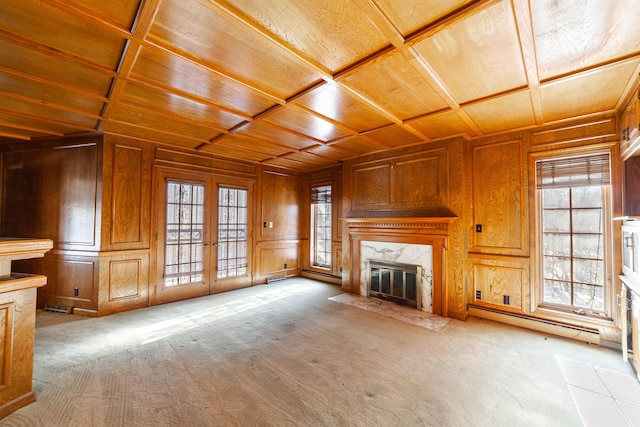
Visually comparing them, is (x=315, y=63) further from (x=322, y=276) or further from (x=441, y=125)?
(x=322, y=276)

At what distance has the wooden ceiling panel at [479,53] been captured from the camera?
5.61 feet

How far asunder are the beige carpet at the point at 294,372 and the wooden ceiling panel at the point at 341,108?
2.67 metres

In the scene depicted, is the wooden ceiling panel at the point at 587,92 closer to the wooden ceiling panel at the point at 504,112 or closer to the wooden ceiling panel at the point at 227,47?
the wooden ceiling panel at the point at 504,112

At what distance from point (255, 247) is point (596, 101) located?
18.3 ft

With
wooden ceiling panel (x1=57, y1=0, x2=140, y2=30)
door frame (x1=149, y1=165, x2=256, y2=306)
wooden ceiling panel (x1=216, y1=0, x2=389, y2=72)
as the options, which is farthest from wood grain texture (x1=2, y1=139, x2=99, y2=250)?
wooden ceiling panel (x1=216, y1=0, x2=389, y2=72)

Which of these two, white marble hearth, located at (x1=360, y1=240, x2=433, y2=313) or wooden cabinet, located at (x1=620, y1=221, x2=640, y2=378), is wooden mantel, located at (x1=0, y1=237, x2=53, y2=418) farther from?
wooden cabinet, located at (x1=620, y1=221, x2=640, y2=378)

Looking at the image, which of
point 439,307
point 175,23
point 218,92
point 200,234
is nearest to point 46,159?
point 200,234

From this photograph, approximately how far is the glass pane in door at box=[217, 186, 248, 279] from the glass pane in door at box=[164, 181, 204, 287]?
0.37m

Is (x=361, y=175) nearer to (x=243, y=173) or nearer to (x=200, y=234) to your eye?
(x=243, y=173)

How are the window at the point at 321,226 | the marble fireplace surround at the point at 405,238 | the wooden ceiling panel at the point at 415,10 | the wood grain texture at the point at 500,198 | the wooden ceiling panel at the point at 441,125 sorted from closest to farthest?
the wooden ceiling panel at the point at 415,10
the wooden ceiling panel at the point at 441,125
the wood grain texture at the point at 500,198
the marble fireplace surround at the point at 405,238
the window at the point at 321,226

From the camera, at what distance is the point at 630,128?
2514mm

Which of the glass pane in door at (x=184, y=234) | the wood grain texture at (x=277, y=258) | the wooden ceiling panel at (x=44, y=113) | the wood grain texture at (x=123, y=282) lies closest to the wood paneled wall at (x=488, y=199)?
the wood grain texture at (x=277, y=258)

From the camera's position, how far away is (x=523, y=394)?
2.16m

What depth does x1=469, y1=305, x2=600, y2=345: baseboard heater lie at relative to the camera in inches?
122
